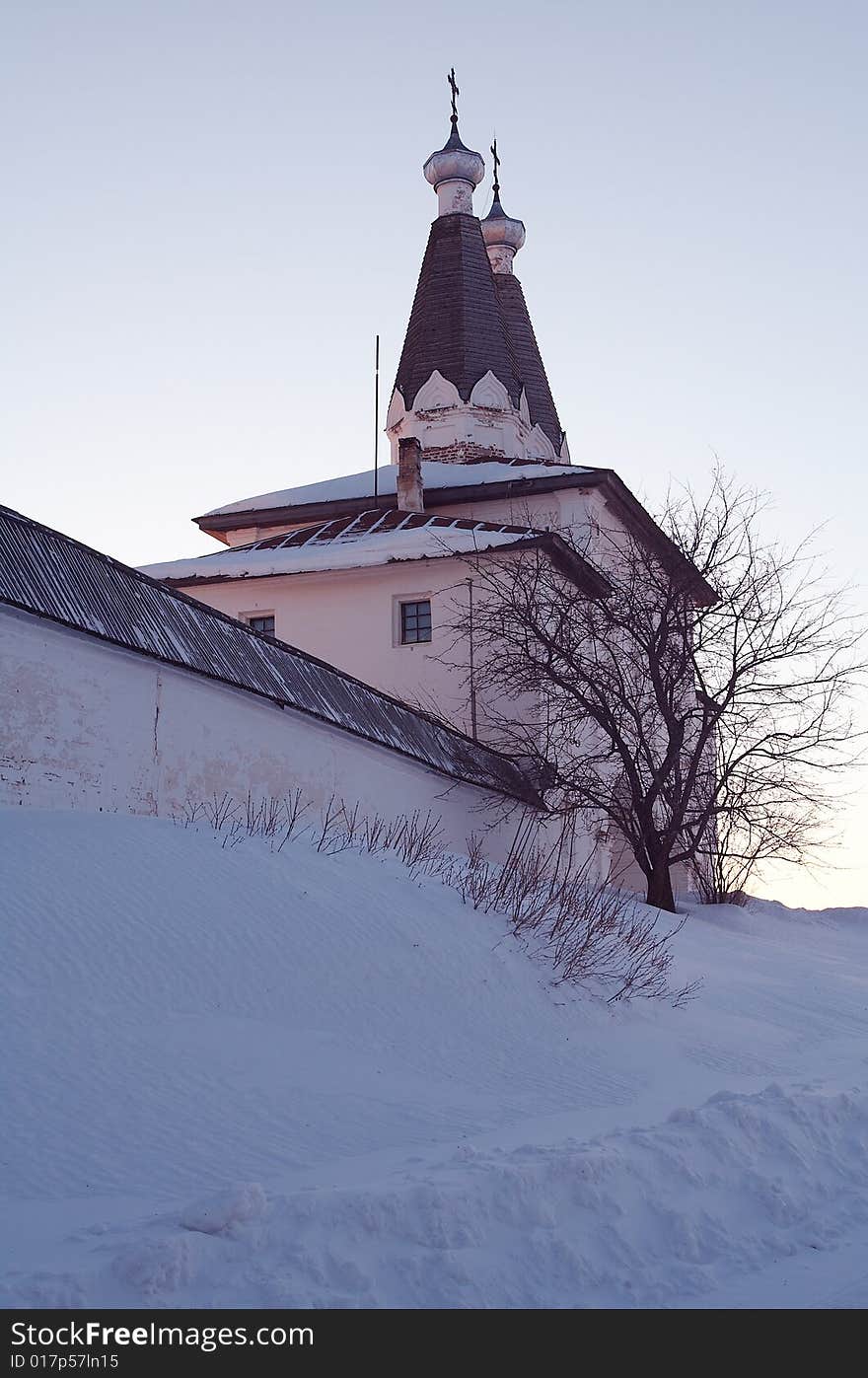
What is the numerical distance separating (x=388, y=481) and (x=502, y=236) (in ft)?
58.1

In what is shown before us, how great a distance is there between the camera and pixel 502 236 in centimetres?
4706

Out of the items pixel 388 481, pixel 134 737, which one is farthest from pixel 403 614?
pixel 134 737

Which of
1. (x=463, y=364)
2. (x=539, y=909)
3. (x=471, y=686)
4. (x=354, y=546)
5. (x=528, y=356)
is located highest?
(x=528, y=356)

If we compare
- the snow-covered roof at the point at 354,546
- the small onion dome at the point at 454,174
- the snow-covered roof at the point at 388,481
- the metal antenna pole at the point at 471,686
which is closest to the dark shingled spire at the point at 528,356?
the small onion dome at the point at 454,174

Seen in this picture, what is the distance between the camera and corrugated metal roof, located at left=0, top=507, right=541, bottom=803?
11.3 metres

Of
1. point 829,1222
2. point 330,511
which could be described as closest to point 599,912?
point 829,1222

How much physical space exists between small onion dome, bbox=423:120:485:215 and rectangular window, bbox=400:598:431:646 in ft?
62.7

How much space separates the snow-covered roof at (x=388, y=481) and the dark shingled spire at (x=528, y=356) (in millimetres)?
8082

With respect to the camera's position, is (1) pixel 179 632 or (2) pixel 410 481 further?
(2) pixel 410 481

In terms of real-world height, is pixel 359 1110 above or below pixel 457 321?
below

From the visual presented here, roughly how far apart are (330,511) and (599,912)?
854 inches

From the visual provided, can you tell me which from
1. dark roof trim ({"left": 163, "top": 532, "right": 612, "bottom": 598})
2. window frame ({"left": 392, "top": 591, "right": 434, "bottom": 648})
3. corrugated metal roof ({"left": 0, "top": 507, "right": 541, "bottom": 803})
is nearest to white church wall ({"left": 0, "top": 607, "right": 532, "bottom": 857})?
corrugated metal roof ({"left": 0, "top": 507, "right": 541, "bottom": 803})

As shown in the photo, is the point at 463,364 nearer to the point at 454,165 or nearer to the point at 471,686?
the point at 454,165
